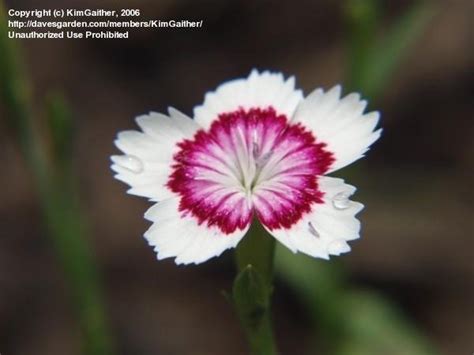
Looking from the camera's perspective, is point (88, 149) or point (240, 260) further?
point (88, 149)

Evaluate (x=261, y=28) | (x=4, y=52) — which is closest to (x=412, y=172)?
(x=261, y=28)

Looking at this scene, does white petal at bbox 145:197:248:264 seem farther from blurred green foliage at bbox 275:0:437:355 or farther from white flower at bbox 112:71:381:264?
blurred green foliage at bbox 275:0:437:355

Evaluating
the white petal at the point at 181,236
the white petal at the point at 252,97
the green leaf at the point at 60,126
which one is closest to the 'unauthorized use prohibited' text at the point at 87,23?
the green leaf at the point at 60,126

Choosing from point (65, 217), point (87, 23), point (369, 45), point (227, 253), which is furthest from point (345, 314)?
point (87, 23)

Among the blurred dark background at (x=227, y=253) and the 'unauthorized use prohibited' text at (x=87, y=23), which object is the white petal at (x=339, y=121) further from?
the 'unauthorized use prohibited' text at (x=87, y=23)

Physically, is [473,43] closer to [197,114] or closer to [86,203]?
[86,203]

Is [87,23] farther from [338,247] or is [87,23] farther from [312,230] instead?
[338,247]
